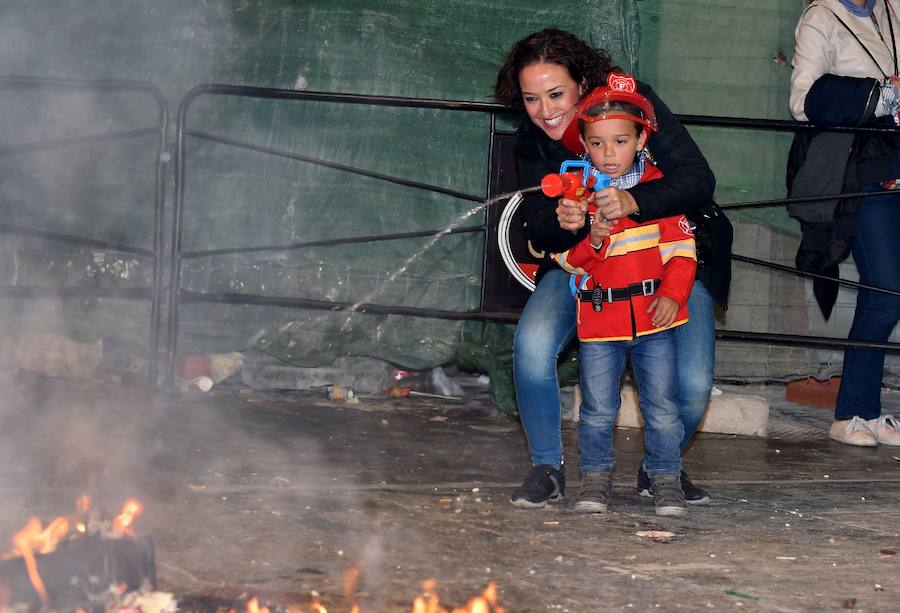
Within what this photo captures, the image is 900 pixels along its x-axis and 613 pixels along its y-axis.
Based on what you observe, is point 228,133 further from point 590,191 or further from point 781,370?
point 781,370

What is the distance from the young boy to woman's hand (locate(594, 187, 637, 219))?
0.16ft

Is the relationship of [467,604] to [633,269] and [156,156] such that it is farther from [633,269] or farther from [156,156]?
[156,156]

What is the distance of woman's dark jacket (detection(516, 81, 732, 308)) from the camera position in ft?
12.4

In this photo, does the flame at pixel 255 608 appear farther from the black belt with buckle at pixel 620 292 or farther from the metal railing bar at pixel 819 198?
the metal railing bar at pixel 819 198

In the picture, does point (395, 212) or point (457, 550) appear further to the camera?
point (395, 212)

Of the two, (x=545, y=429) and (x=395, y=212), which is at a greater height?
(x=395, y=212)

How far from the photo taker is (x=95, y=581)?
2.53m

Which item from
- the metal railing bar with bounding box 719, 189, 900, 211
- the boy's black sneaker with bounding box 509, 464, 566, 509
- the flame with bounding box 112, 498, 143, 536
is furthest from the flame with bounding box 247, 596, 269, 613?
the metal railing bar with bounding box 719, 189, 900, 211

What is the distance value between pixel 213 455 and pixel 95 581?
6.12ft

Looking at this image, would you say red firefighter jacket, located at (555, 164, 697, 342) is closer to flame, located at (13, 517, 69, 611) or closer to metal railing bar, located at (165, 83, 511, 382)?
flame, located at (13, 517, 69, 611)

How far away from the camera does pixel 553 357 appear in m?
3.98

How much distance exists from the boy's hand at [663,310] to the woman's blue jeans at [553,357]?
0.88 ft

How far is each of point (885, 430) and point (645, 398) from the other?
222cm

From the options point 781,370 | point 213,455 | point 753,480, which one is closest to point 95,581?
point 213,455
